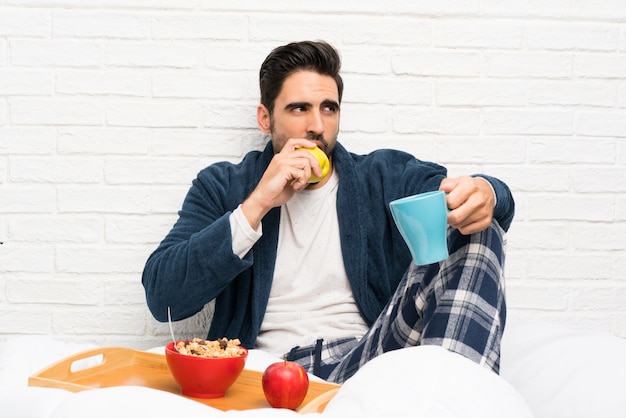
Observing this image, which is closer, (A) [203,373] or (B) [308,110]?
(A) [203,373]

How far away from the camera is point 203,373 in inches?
45.1

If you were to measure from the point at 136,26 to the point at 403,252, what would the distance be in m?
0.98

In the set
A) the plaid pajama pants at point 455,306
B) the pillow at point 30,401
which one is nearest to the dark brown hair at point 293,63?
the plaid pajama pants at point 455,306

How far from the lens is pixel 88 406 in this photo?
0.93 m

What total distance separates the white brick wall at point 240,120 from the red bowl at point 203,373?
97 centimetres

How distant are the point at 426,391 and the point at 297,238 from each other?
1007 mm

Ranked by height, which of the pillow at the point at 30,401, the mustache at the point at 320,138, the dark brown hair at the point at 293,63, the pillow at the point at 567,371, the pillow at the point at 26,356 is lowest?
the pillow at the point at 567,371

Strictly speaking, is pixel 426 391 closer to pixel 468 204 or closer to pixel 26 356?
pixel 468 204

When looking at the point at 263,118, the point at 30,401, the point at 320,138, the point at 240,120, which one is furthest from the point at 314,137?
the point at 30,401

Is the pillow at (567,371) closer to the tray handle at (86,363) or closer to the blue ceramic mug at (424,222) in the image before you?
the blue ceramic mug at (424,222)

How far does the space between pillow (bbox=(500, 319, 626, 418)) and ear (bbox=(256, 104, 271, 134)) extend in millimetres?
847

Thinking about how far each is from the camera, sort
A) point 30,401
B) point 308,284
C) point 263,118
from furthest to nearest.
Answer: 1. point 263,118
2. point 308,284
3. point 30,401

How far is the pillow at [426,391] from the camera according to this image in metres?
0.90

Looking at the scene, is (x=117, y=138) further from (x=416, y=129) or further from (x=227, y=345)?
(x=227, y=345)
